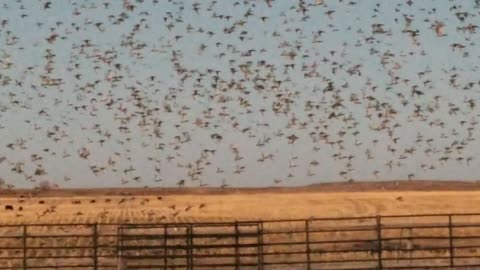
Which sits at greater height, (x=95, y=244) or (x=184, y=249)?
(x=95, y=244)

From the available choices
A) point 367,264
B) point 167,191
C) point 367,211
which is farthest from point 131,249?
point 167,191

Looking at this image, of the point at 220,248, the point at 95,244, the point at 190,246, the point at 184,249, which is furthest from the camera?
the point at 220,248

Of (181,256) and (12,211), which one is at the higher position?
(12,211)

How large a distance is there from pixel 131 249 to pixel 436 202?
50268 mm

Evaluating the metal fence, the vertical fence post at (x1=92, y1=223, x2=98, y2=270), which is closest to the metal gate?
the metal fence

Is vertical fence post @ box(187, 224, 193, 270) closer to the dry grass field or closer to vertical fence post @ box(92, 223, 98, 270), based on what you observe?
the dry grass field

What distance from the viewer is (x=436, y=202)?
7494 cm

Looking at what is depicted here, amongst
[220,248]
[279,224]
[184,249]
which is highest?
[279,224]

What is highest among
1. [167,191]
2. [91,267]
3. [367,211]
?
[167,191]

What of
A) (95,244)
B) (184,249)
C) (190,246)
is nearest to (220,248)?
(184,249)

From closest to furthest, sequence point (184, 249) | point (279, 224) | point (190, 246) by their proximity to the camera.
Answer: point (190, 246)
point (184, 249)
point (279, 224)

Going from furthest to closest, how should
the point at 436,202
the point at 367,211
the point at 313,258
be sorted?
the point at 436,202 → the point at 367,211 → the point at 313,258

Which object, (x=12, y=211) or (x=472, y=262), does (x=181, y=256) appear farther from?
(x=12, y=211)

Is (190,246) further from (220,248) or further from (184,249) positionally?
(220,248)
